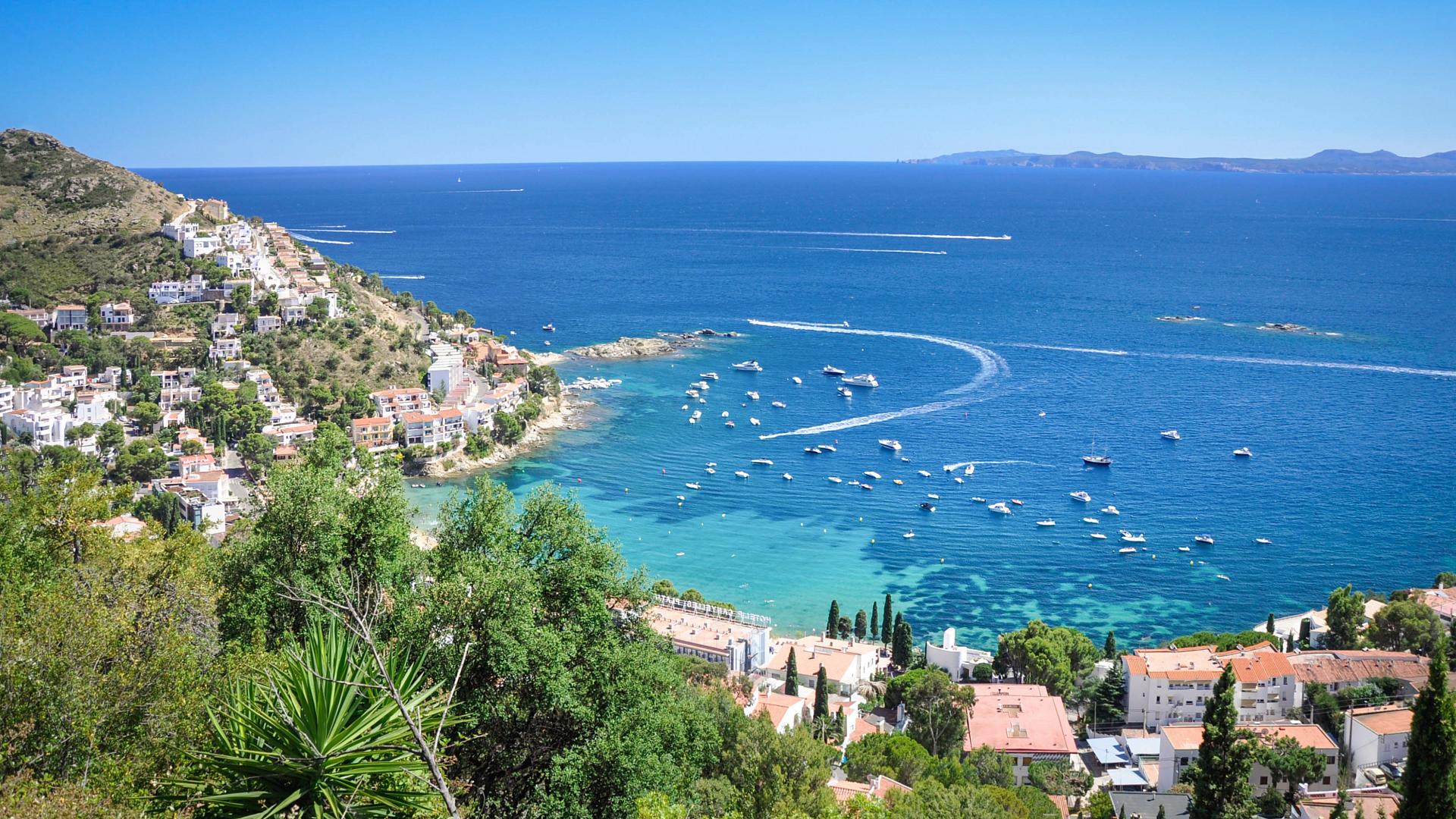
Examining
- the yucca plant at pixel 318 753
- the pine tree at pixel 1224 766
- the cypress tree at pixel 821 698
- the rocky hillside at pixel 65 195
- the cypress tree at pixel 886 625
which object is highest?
the rocky hillside at pixel 65 195

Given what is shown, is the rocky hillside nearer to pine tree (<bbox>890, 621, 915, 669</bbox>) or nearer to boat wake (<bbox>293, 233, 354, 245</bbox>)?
boat wake (<bbox>293, 233, 354, 245</bbox>)

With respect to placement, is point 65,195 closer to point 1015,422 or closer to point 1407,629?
point 1015,422

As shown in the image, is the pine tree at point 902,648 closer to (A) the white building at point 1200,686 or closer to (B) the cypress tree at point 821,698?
(B) the cypress tree at point 821,698

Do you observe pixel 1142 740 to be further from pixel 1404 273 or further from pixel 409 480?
pixel 1404 273

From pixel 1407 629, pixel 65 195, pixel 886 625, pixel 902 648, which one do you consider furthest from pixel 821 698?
pixel 65 195

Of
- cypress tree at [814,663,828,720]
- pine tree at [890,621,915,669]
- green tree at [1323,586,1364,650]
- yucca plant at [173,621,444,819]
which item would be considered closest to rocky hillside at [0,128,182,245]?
pine tree at [890,621,915,669]

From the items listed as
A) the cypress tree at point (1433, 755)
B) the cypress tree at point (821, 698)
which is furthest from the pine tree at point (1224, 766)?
the cypress tree at point (821, 698)
